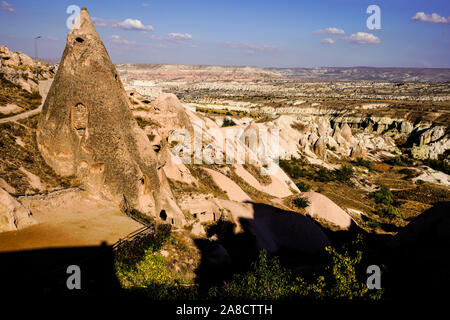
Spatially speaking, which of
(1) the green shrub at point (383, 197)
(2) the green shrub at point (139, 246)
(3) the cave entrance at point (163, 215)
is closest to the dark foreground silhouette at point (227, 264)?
(2) the green shrub at point (139, 246)

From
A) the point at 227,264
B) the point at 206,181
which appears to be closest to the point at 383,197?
the point at 206,181

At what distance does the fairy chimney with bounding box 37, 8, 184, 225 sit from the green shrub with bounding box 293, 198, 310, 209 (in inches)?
703

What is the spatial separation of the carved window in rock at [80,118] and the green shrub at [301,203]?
2148cm

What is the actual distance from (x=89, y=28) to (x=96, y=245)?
12380mm

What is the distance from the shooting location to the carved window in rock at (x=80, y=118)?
1667 centimetres

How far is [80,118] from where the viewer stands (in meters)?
16.8

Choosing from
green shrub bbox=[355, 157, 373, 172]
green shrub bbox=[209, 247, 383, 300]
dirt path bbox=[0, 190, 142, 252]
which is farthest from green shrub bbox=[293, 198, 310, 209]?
green shrub bbox=[355, 157, 373, 172]

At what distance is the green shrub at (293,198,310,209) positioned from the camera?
3007 cm

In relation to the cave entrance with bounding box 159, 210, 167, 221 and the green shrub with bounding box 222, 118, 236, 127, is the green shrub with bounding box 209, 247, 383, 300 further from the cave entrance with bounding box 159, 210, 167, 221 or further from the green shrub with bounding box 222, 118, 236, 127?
the green shrub with bounding box 222, 118, 236, 127

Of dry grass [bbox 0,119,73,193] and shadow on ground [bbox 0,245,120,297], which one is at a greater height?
dry grass [bbox 0,119,73,193]

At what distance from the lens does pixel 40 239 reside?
40.4ft

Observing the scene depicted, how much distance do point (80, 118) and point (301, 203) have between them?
22038 millimetres
